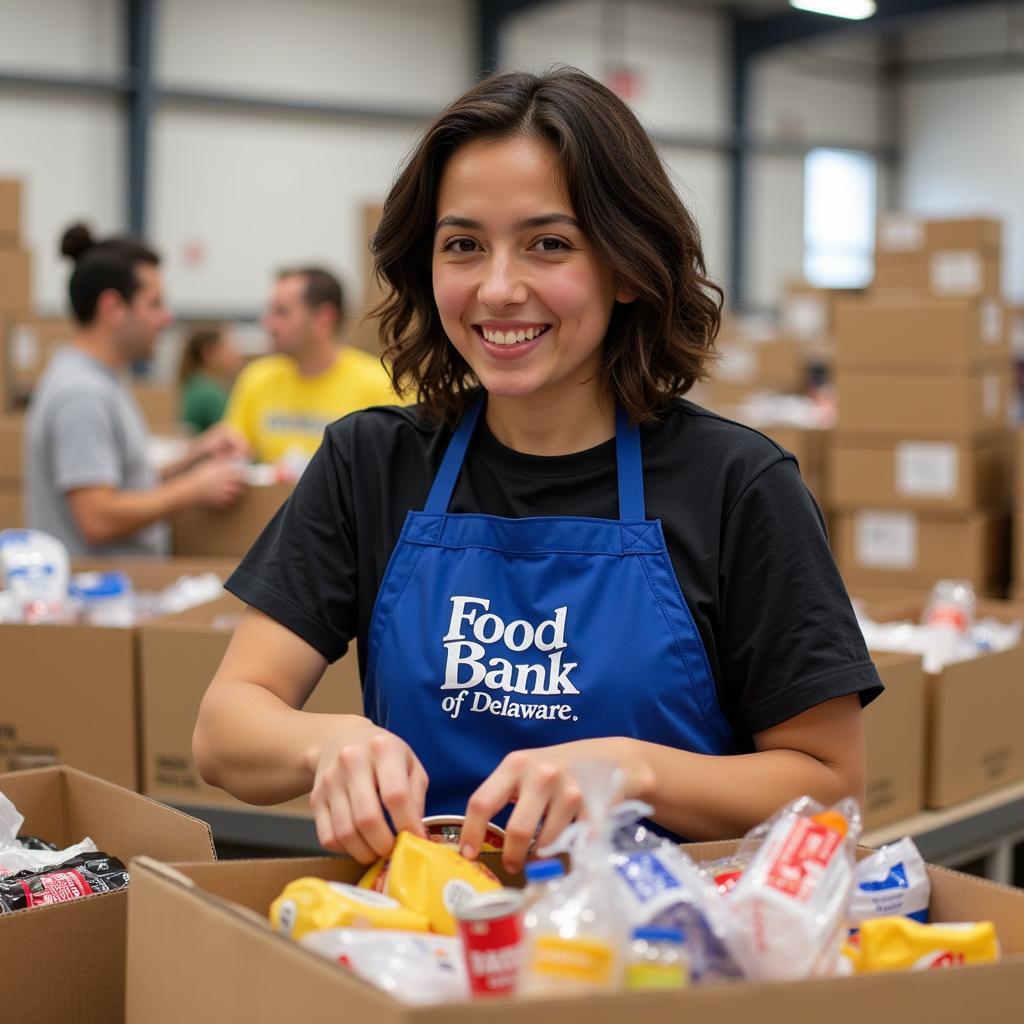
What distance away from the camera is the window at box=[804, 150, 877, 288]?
15289mm

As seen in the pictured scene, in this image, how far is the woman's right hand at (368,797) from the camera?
1.08m

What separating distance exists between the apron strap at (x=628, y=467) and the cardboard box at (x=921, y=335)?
123 inches

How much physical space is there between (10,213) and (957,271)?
466 centimetres

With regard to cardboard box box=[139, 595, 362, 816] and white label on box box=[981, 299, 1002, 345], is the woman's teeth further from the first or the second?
white label on box box=[981, 299, 1002, 345]

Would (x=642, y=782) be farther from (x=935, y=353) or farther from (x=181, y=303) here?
(x=181, y=303)

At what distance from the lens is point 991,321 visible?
4.54 metres

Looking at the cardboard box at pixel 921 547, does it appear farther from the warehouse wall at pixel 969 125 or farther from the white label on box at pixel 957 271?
the warehouse wall at pixel 969 125

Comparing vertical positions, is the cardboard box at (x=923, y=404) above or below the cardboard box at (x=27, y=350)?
below

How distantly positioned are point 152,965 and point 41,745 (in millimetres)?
1737

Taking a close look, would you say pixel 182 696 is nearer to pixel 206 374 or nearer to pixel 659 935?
pixel 659 935

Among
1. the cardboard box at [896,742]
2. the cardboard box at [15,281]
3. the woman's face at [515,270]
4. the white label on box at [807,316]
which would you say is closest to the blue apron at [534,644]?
the woman's face at [515,270]

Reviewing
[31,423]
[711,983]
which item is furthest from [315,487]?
[31,423]

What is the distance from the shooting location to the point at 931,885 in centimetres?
110

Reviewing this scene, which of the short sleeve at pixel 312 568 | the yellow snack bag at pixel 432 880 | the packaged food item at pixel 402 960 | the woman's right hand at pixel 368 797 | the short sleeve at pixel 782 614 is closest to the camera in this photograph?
the packaged food item at pixel 402 960
